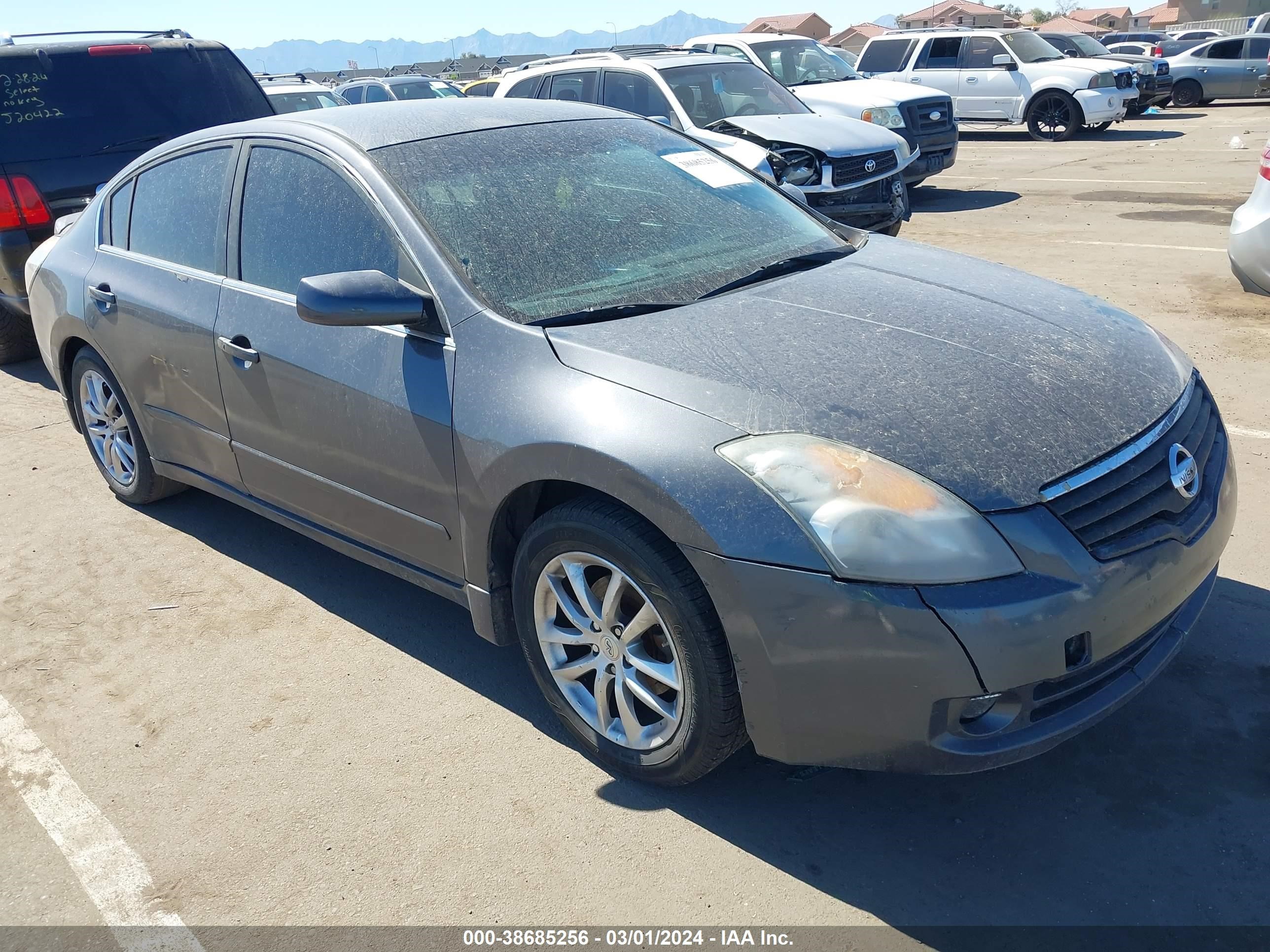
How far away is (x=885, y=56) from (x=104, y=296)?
16662 millimetres

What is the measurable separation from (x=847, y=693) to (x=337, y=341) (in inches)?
76.7

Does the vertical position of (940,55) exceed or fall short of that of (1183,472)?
it exceeds it

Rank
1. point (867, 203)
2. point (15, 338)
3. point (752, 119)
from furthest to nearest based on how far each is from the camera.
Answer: point (752, 119) → point (867, 203) → point (15, 338)

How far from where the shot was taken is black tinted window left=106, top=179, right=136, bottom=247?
4469 mm

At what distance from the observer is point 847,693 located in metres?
2.35

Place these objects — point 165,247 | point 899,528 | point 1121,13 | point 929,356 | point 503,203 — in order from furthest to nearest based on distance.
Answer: point 1121,13, point 165,247, point 503,203, point 929,356, point 899,528

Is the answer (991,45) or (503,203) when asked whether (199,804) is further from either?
(991,45)

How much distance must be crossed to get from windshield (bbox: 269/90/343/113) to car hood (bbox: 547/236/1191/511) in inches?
497

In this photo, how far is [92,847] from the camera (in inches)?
112

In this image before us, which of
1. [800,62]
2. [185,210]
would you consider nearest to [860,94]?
[800,62]

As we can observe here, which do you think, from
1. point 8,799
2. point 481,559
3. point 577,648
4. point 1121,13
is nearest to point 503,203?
point 481,559

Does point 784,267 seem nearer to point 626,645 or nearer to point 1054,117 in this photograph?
point 626,645

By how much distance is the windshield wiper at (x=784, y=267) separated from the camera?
3254 millimetres

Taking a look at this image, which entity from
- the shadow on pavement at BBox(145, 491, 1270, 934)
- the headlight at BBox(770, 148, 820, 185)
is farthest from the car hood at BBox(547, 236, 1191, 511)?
the headlight at BBox(770, 148, 820, 185)
